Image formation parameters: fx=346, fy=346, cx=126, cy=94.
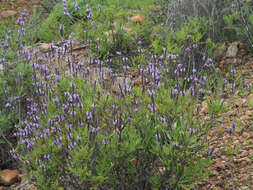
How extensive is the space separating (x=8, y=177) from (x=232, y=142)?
2.19 meters

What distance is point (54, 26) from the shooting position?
570 centimetres

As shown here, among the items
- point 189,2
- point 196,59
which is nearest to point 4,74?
point 196,59

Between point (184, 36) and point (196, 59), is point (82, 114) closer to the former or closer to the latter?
point (184, 36)

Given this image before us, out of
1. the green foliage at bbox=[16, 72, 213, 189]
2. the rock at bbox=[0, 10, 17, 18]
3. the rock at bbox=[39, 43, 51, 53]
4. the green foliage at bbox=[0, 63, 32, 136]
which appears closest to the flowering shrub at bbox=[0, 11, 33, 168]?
the green foliage at bbox=[0, 63, 32, 136]

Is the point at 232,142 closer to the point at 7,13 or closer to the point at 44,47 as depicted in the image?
the point at 44,47

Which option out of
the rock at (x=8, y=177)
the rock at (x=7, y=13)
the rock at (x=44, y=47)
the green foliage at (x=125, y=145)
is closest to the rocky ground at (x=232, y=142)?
the rock at (x=8, y=177)

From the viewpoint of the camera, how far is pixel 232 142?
2963mm

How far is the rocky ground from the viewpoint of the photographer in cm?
273

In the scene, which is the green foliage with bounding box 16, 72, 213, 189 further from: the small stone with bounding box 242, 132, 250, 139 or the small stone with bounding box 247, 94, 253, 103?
the small stone with bounding box 247, 94, 253, 103

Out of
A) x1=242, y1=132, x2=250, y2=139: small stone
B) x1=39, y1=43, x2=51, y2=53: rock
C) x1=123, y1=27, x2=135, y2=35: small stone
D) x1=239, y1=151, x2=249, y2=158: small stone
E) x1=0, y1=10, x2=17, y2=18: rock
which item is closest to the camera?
x1=239, y1=151, x2=249, y2=158: small stone

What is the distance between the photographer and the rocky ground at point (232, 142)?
2.73 metres

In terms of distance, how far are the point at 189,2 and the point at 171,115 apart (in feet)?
10.4

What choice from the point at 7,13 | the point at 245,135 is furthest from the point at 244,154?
the point at 7,13

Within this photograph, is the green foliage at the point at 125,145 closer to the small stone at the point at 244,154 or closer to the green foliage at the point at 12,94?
the small stone at the point at 244,154
